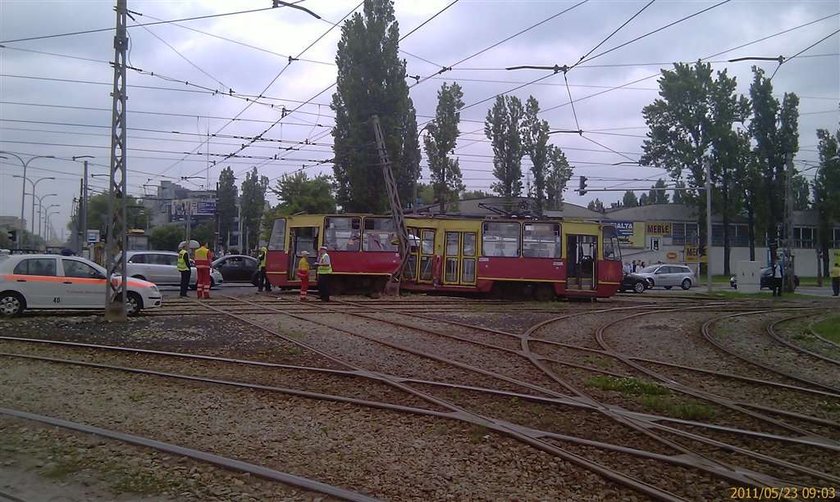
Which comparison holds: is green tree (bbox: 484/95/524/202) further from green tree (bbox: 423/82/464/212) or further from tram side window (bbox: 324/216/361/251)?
tram side window (bbox: 324/216/361/251)

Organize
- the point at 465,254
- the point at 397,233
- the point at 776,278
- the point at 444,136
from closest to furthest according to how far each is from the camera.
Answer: the point at 397,233
the point at 465,254
the point at 776,278
the point at 444,136

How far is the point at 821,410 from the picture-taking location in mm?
7965

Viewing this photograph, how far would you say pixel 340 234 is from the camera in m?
24.3

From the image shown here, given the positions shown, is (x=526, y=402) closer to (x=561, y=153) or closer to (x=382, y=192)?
(x=382, y=192)

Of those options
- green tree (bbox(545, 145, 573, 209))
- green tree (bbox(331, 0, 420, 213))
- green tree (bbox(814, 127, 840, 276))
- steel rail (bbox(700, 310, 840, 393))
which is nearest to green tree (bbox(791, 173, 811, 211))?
green tree (bbox(814, 127, 840, 276))

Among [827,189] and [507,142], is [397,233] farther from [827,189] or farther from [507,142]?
[827,189]

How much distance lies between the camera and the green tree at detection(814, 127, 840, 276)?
60031 mm

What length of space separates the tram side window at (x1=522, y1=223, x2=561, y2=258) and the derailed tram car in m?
0.04

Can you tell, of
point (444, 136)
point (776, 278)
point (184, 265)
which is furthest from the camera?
→ point (444, 136)

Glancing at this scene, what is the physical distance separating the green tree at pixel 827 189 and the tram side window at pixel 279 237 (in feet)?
171

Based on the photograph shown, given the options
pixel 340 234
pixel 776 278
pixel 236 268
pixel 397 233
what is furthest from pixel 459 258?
pixel 776 278

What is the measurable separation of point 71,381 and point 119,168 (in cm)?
637

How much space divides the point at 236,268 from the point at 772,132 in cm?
4534

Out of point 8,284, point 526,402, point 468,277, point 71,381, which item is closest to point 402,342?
point 526,402
